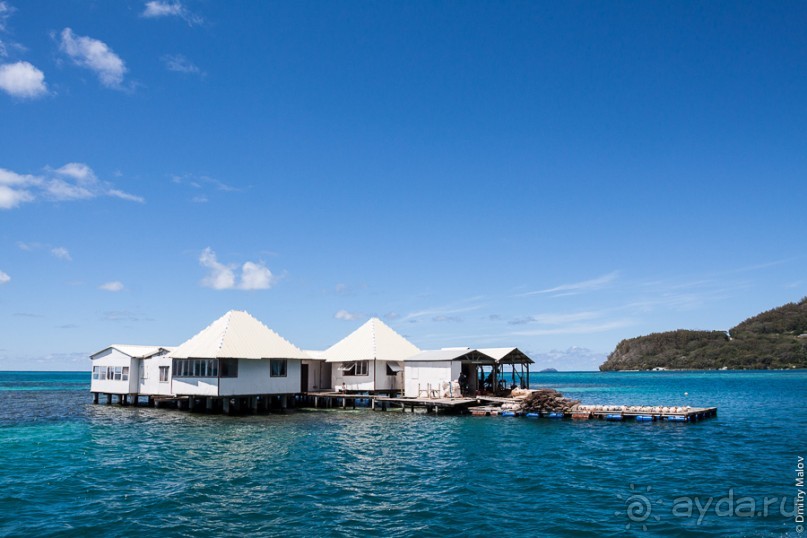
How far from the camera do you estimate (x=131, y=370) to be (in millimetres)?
53031

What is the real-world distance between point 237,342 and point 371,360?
12132 millimetres

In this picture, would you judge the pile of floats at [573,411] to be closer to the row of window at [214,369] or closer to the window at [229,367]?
the row of window at [214,369]

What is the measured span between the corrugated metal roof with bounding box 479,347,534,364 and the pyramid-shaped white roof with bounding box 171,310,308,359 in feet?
54.3

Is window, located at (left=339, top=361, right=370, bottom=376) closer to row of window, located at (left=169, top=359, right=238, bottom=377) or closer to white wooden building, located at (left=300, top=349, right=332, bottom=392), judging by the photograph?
white wooden building, located at (left=300, top=349, right=332, bottom=392)

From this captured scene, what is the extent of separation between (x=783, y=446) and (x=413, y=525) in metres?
25.2

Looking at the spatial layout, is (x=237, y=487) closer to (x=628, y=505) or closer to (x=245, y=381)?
(x=628, y=505)

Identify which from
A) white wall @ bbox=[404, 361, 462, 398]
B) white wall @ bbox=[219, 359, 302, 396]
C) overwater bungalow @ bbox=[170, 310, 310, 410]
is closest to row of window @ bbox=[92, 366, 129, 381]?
overwater bungalow @ bbox=[170, 310, 310, 410]

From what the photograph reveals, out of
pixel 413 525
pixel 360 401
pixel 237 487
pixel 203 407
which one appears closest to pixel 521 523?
pixel 413 525

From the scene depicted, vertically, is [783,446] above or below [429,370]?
below

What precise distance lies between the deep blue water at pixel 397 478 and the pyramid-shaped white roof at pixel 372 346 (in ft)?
A: 38.0

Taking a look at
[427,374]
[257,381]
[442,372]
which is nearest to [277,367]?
[257,381]

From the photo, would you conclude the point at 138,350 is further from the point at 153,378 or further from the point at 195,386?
the point at 195,386

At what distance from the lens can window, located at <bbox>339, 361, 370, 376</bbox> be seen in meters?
51.7

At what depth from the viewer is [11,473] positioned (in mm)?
24250
